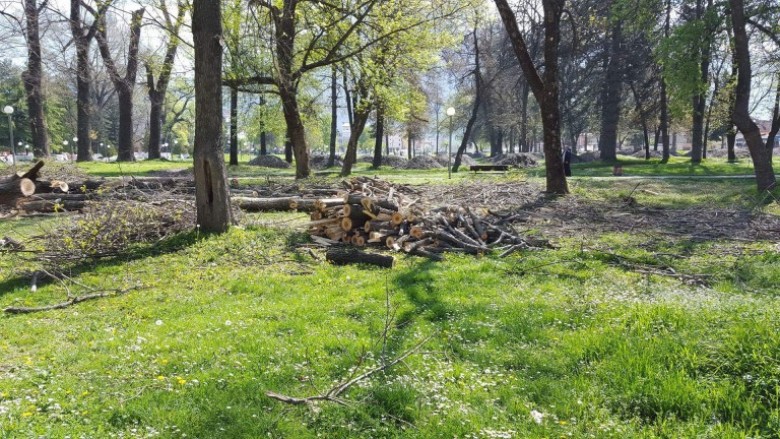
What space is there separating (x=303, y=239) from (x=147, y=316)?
438 cm

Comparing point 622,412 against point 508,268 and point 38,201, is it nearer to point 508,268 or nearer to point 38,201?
point 508,268

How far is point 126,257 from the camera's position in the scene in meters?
8.27

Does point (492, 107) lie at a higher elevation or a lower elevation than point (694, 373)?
higher

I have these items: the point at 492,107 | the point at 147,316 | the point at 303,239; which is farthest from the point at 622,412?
the point at 492,107

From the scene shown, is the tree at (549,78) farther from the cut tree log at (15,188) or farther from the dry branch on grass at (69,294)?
the cut tree log at (15,188)

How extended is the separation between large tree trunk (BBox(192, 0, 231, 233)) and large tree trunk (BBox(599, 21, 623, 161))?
99.5 ft

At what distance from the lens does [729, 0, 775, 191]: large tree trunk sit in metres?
14.7

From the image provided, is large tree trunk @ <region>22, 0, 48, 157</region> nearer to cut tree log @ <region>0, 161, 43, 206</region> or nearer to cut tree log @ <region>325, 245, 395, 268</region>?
cut tree log @ <region>0, 161, 43, 206</region>

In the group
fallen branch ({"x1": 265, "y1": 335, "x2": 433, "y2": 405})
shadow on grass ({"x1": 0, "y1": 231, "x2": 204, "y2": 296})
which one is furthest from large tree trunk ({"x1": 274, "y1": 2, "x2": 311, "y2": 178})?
fallen branch ({"x1": 265, "y1": 335, "x2": 433, "y2": 405})

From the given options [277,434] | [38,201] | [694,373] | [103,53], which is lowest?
[277,434]

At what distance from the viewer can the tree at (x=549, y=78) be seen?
1439cm

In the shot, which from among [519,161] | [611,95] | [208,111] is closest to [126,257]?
[208,111]

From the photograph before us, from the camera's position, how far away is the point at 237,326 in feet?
16.7

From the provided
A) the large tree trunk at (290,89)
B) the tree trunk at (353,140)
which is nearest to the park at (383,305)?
the large tree trunk at (290,89)
